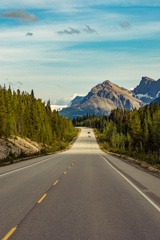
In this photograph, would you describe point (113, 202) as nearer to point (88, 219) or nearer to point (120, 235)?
point (88, 219)

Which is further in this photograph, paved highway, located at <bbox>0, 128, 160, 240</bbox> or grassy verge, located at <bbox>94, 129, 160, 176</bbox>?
grassy verge, located at <bbox>94, 129, 160, 176</bbox>

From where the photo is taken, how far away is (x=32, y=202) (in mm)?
8727

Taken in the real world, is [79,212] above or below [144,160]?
above

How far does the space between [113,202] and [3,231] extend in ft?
13.9

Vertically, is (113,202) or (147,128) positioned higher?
(147,128)

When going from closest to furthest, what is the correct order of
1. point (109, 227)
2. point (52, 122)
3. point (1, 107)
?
point (109, 227)
point (1, 107)
point (52, 122)

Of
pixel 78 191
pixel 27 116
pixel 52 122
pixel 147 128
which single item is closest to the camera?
pixel 78 191

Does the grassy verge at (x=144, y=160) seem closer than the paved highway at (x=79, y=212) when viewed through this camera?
No

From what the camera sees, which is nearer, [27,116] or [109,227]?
[109,227]

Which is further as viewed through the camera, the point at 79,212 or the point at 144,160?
the point at 144,160

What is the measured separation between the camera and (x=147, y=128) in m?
102

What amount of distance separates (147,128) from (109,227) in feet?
328

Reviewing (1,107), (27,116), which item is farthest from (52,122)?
(1,107)

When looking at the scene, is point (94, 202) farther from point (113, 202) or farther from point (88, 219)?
point (88, 219)
